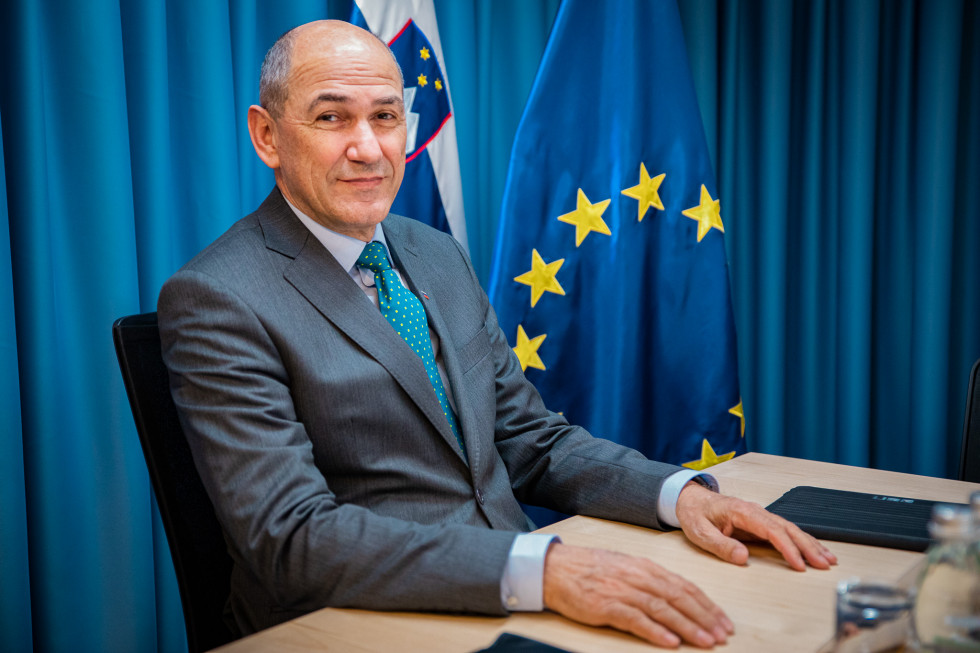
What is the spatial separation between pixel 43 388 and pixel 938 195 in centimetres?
319

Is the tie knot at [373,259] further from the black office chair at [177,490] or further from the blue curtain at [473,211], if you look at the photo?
the blue curtain at [473,211]

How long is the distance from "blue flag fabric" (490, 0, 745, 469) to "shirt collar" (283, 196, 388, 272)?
914mm

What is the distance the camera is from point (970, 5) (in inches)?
131

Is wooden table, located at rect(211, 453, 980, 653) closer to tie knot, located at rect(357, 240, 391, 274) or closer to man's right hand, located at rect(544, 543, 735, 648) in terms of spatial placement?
man's right hand, located at rect(544, 543, 735, 648)

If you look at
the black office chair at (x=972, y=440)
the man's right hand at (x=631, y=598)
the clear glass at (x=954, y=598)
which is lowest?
the black office chair at (x=972, y=440)

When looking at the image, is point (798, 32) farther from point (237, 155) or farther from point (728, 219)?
point (237, 155)

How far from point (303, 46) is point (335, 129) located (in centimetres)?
15

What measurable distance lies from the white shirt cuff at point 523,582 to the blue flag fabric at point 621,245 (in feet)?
4.60

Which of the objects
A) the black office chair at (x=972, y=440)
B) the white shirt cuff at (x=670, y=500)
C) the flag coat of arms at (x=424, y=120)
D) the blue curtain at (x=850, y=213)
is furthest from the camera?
the blue curtain at (x=850, y=213)

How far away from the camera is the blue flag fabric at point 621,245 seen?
246 cm

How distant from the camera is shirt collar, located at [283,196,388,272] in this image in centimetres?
153

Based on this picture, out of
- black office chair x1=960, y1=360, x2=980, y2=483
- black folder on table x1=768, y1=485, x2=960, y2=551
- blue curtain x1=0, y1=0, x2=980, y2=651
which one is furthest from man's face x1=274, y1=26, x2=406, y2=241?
black office chair x1=960, y1=360, x2=980, y2=483

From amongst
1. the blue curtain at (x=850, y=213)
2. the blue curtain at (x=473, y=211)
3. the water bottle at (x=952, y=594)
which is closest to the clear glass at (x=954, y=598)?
the water bottle at (x=952, y=594)

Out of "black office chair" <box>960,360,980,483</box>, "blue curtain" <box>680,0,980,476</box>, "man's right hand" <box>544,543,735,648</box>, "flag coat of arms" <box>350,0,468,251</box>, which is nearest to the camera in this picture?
"man's right hand" <box>544,543,735,648</box>
